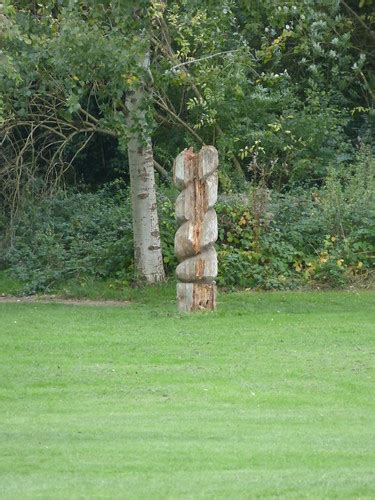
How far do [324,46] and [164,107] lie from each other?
435 cm

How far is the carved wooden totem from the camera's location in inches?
672

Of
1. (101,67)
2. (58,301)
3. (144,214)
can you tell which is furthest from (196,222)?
(58,301)

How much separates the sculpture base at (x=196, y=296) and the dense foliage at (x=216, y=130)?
270 centimetres

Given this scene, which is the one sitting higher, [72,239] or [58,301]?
[72,239]

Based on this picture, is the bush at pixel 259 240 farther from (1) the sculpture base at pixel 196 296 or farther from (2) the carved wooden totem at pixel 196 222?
(2) the carved wooden totem at pixel 196 222

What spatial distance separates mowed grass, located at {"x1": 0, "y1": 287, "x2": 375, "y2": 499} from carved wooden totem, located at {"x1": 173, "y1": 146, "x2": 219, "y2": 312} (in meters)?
0.53

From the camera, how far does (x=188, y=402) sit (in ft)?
34.8

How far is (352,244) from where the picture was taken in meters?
21.6

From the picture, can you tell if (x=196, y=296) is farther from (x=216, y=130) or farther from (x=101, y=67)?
(x=216, y=130)

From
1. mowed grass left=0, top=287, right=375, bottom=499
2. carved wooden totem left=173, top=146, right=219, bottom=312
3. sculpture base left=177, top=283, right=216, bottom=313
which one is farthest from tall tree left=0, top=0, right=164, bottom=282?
mowed grass left=0, top=287, right=375, bottom=499

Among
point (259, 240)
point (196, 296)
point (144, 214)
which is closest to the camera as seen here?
point (196, 296)

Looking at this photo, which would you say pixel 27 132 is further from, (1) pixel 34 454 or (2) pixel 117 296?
(1) pixel 34 454

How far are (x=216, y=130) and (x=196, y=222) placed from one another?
7041 millimetres

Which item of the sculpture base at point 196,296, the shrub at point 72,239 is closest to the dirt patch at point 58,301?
the shrub at point 72,239
